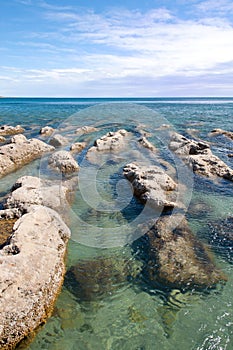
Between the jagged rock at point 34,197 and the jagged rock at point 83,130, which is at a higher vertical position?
the jagged rock at point 83,130

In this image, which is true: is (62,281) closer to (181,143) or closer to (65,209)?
(65,209)

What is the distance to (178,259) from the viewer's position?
6.81 m

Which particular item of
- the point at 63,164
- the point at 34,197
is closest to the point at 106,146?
the point at 63,164

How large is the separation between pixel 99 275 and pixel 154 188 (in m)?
4.81

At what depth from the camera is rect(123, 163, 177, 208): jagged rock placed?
948 cm

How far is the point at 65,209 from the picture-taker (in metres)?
9.59

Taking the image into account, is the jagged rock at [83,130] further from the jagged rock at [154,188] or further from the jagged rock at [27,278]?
the jagged rock at [27,278]

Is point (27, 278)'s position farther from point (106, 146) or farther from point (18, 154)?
point (106, 146)

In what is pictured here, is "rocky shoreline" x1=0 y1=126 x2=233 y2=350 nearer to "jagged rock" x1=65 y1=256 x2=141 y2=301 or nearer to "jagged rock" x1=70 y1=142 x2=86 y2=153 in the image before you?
"jagged rock" x1=65 y1=256 x2=141 y2=301

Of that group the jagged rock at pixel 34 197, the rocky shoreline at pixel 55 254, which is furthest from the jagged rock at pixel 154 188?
the jagged rock at pixel 34 197

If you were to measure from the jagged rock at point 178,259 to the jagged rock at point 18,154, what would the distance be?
964 centimetres

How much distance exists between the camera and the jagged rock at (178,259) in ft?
20.4

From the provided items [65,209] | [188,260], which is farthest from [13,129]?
[188,260]

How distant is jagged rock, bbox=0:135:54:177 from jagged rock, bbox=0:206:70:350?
27.2ft
